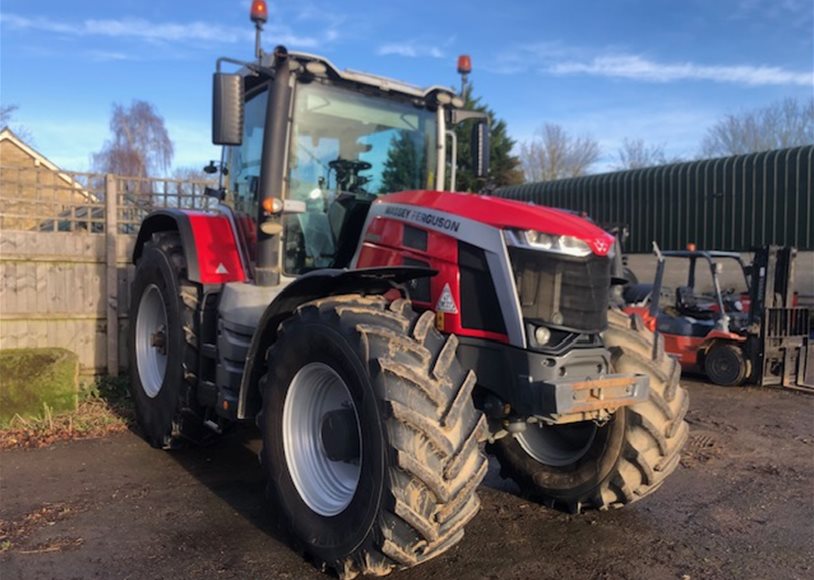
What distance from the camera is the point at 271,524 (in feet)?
13.0

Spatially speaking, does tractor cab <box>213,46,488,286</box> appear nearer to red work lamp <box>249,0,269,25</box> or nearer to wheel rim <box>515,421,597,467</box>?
red work lamp <box>249,0,269,25</box>

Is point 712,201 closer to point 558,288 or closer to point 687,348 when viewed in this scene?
point 687,348

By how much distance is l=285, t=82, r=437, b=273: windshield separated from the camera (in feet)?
14.8

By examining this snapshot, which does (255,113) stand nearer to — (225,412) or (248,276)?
(248,276)

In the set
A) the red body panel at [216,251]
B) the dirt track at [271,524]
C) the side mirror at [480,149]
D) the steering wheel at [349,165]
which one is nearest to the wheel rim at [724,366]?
the dirt track at [271,524]

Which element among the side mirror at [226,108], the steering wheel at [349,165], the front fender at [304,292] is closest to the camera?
the front fender at [304,292]

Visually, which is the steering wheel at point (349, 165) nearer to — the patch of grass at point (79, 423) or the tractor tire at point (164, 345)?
the tractor tire at point (164, 345)

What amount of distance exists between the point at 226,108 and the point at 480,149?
196 cm

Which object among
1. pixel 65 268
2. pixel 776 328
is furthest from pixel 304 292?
pixel 776 328

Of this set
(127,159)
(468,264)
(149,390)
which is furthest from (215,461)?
(127,159)

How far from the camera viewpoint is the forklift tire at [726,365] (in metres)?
8.61

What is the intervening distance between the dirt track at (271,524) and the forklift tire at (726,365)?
121 inches

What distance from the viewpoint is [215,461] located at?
5215mm

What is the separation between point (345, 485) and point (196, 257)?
2256 millimetres
